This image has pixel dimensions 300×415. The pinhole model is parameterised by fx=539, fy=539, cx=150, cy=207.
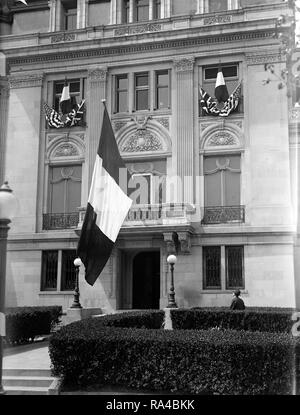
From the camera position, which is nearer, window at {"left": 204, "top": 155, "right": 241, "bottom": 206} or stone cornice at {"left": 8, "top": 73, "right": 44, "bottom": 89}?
window at {"left": 204, "top": 155, "right": 241, "bottom": 206}

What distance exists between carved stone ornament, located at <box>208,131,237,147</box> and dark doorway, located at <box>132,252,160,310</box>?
262 inches

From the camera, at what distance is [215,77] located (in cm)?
2856

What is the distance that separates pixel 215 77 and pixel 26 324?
54.3 feet

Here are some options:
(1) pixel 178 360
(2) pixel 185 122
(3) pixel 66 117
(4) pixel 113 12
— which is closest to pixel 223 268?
(2) pixel 185 122

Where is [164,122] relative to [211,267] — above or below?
above

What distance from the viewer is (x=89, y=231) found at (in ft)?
51.4

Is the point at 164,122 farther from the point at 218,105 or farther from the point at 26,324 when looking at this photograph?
the point at 26,324

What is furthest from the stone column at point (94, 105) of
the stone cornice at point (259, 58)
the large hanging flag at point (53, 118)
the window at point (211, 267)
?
the stone cornice at point (259, 58)

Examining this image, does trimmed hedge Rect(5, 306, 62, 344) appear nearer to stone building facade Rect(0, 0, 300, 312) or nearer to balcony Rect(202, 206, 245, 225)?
stone building facade Rect(0, 0, 300, 312)

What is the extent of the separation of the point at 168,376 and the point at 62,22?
25.5m

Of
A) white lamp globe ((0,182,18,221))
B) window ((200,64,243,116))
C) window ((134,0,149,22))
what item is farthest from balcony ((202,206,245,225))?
white lamp globe ((0,182,18,221))

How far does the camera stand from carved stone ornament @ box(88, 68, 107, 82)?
96.7 feet
